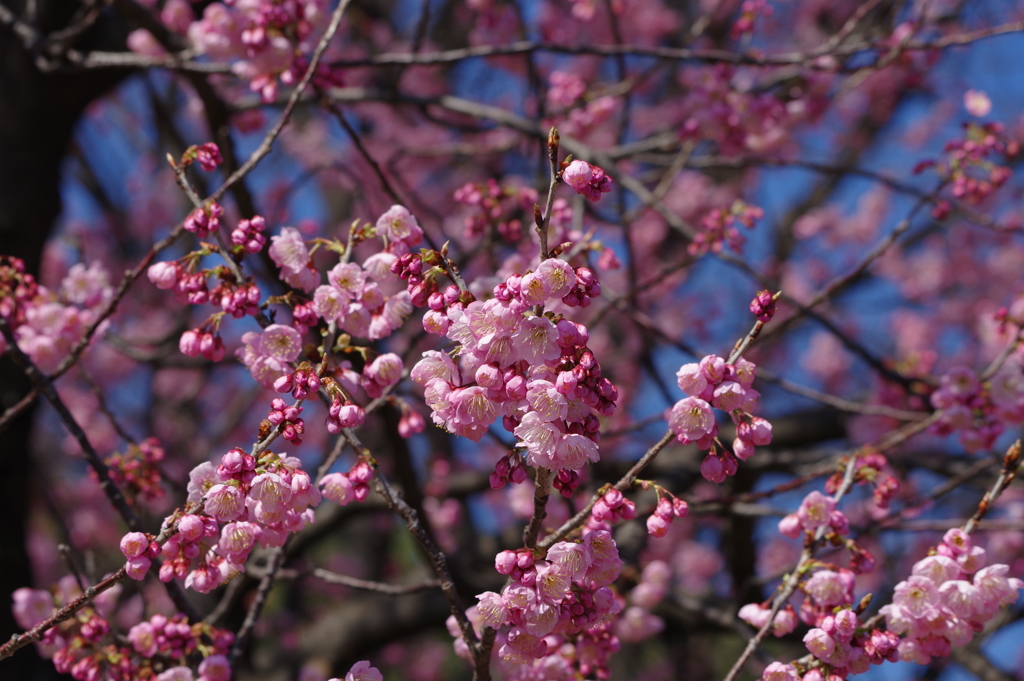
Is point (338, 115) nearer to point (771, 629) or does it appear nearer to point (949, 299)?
point (771, 629)

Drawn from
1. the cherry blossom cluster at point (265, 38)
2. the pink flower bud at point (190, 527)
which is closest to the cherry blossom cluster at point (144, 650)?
the pink flower bud at point (190, 527)

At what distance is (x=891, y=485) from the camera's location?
79.0 inches

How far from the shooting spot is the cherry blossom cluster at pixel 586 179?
1476mm

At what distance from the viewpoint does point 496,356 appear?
4.62ft

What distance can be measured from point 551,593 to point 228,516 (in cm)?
66

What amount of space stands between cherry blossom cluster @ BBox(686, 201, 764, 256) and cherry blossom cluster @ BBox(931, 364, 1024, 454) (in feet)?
2.91

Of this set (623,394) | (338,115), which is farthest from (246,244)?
(623,394)

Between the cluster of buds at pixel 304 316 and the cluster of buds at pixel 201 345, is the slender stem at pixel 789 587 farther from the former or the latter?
the cluster of buds at pixel 201 345

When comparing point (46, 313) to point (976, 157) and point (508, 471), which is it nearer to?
point (508, 471)

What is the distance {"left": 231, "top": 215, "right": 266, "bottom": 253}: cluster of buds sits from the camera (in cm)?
182

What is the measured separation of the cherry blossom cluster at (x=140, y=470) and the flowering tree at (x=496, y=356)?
0.01 m

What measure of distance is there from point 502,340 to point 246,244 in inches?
A: 31.1

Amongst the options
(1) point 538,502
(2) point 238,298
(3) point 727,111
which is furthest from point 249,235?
(3) point 727,111

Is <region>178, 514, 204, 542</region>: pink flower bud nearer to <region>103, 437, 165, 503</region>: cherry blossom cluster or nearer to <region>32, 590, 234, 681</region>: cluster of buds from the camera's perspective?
<region>32, 590, 234, 681</region>: cluster of buds
